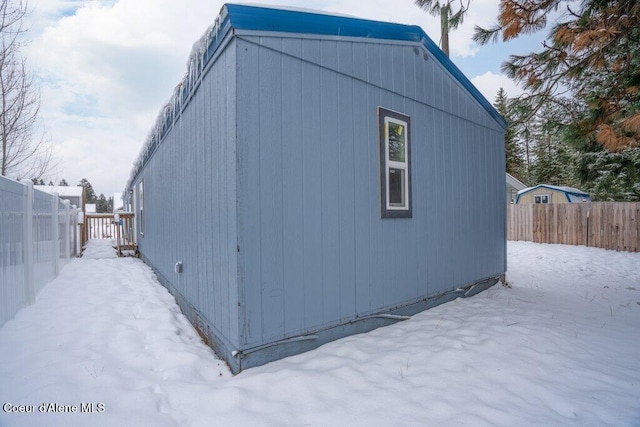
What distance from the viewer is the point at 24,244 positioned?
13.3 ft

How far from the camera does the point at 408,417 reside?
1.96 metres

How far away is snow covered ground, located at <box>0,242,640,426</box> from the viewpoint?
1.99 m

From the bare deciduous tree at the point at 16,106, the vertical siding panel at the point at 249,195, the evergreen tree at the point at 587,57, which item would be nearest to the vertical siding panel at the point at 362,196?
the vertical siding panel at the point at 249,195

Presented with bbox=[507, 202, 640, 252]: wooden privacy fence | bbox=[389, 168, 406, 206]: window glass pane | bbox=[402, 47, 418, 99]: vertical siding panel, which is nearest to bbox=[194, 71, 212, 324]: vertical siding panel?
bbox=[389, 168, 406, 206]: window glass pane

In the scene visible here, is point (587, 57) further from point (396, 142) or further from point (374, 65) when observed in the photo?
point (374, 65)

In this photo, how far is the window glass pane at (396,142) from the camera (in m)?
3.82

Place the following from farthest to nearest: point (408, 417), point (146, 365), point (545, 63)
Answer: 1. point (545, 63)
2. point (146, 365)
3. point (408, 417)

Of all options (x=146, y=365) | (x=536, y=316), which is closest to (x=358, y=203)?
(x=146, y=365)

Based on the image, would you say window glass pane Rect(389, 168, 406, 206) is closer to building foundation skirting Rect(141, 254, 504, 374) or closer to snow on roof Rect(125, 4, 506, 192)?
building foundation skirting Rect(141, 254, 504, 374)

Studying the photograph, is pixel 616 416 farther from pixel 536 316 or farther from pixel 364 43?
pixel 364 43

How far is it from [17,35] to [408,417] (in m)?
Result: 12.0

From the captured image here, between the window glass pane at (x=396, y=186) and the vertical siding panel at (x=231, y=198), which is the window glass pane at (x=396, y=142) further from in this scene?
the vertical siding panel at (x=231, y=198)

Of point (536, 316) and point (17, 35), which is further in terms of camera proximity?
point (17, 35)

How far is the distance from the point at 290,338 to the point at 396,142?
2.48 m
